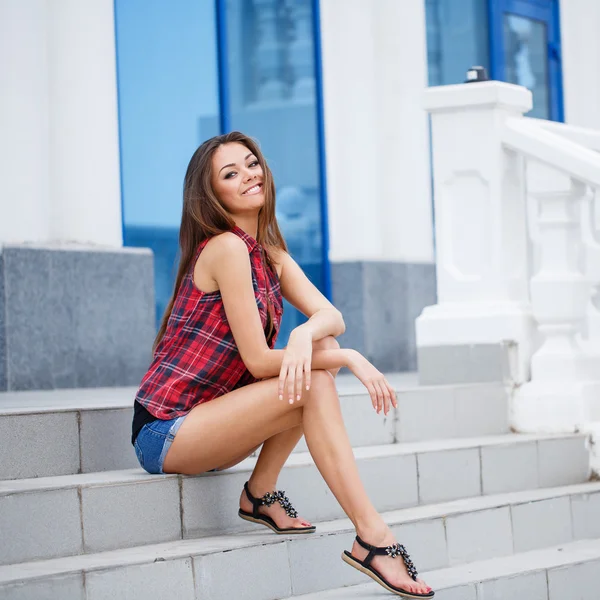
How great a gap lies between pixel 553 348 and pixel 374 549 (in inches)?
85.1

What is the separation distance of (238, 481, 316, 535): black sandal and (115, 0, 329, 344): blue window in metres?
3.07

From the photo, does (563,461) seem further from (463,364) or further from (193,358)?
(193,358)

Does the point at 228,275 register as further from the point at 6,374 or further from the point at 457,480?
the point at 6,374

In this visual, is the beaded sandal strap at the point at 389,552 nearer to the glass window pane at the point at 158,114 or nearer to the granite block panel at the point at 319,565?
the granite block panel at the point at 319,565

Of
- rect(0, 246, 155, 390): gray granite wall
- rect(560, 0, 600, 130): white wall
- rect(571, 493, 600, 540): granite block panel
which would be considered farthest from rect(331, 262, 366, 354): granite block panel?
rect(560, 0, 600, 130): white wall

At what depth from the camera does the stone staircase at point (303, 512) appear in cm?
336

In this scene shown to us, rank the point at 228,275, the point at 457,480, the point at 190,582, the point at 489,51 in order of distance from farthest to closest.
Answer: the point at 489,51 → the point at 457,480 → the point at 228,275 → the point at 190,582

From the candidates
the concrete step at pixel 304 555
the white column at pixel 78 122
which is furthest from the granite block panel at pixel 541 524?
the white column at pixel 78 122

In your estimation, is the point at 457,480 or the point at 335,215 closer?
the point at 457,480

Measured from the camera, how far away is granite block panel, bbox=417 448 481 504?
175 inches

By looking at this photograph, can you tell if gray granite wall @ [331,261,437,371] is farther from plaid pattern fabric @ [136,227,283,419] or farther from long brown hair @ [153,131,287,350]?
plaid pattern fabric @ [136,227,283,419]

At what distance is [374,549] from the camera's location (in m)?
3.39

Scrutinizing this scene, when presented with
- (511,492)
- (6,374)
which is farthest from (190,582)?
(6,374)

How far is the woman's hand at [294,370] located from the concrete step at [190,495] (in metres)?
0.50
